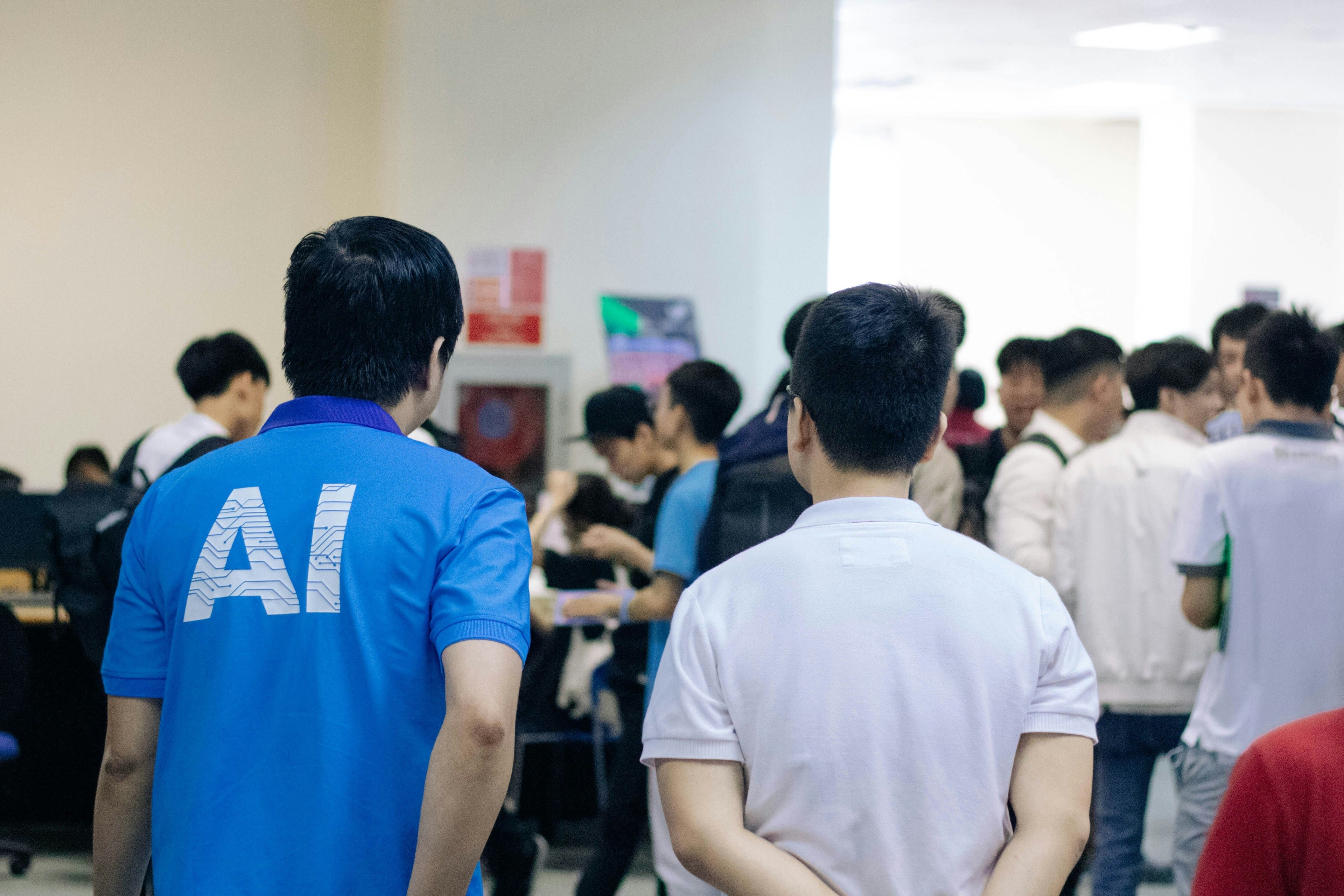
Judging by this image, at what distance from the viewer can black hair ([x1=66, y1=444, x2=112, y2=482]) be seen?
4.96m

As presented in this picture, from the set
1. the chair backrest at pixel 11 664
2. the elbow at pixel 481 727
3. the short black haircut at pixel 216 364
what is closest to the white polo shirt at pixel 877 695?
the elbow at pixel 481 727

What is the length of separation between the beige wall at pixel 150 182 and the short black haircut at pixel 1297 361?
166 inches

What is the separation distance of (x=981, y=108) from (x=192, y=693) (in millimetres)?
8961

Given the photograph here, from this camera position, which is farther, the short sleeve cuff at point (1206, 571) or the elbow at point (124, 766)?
the short sleeve cuff at point (1206, 571)

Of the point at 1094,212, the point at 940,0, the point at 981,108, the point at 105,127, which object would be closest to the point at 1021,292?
the point at 1094,212

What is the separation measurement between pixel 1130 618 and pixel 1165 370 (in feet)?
2.15

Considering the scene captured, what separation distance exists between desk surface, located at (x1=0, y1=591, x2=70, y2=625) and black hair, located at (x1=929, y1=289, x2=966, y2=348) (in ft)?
10.9

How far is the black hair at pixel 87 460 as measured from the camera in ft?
16.3

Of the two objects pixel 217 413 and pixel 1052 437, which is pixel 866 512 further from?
pixel 217 413

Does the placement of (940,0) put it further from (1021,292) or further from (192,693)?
(192,693)

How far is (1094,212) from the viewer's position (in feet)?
31.7

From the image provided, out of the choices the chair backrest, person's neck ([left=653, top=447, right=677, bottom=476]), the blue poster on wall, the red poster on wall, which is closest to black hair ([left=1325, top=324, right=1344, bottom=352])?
person's neck ([left=653, top=447, right=677, bottom=476])

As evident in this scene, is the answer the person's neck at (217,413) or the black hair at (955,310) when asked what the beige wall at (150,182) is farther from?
the black hair at (955,310)

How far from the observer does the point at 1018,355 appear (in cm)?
464
